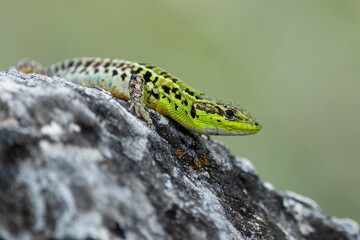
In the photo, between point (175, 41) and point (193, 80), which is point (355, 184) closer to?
point (193, 80)

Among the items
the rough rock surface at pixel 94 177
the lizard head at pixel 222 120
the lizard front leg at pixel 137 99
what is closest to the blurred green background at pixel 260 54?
the lizard head at pixel 222 120

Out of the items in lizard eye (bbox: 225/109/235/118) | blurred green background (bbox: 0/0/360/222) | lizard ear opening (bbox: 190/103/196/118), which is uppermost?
blurred green background (bbox: 0/0/360/222)

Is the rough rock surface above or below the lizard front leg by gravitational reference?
below

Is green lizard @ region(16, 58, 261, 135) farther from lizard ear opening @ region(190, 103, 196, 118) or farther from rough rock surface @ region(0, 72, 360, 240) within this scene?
rough rock surface @ region(0, 72, 360, 240)

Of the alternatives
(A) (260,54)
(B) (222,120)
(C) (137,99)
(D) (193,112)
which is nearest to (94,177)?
(C) (137,99)

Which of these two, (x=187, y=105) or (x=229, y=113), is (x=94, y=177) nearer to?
(x=187, y=105)

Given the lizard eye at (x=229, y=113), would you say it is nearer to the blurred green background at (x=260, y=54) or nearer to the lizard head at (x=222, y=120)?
the lizard head at (x=222, y=120)

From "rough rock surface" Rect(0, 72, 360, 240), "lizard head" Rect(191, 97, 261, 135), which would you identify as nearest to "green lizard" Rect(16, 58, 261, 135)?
"lizard head" Rect(191, 97, 261, 135)
